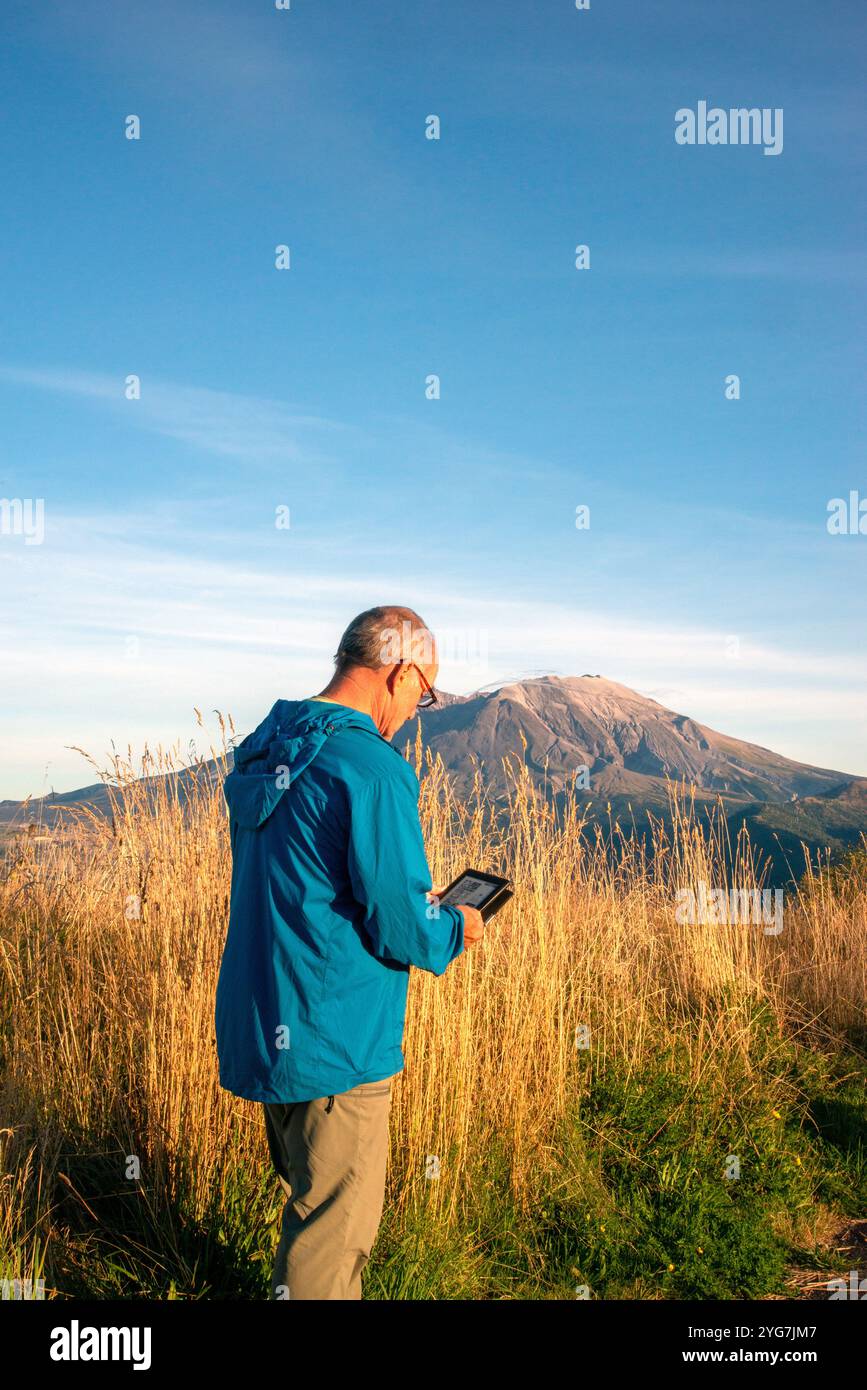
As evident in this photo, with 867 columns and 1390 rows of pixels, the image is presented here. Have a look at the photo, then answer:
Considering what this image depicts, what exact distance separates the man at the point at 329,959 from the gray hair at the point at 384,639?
0.18m

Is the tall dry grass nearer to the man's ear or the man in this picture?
the man

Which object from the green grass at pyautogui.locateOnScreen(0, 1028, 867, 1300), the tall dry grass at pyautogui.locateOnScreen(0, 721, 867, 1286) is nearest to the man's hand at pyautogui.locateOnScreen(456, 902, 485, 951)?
the green grass at pyautogui.locateOnScreen(0, 1028, 867, 1300)

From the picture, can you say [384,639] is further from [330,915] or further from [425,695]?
[330,915]

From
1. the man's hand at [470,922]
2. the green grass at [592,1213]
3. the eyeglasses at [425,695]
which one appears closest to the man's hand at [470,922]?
the man's hand at [470,922]

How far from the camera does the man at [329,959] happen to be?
91.3 inches

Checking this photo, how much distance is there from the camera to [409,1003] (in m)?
4.12

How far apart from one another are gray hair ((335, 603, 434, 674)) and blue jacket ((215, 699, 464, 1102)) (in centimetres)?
19

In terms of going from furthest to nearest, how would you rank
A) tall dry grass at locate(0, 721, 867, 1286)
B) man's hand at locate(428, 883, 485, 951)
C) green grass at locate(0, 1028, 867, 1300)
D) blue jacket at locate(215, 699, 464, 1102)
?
tall dry grass at locate(0, 721, 867, 1286) → green grass at locate(0, 1028, 867, 1300) → man's hand at locate(428, 883, 485, 951) → blue jacket at locate(215, 699, 464, 1102)

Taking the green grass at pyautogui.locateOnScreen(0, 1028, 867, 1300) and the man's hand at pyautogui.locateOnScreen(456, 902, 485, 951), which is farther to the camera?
the green grass at pyautogui.locateOnScreen(0, 1028, 867, 1300)

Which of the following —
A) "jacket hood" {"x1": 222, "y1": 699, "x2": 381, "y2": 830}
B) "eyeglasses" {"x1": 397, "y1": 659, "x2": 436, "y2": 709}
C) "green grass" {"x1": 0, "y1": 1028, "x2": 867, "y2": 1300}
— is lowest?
"green grass" {"x1": 0, "y1": 1028, "x2": 867, "y2": 1300}

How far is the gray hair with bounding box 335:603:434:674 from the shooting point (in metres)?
2.58

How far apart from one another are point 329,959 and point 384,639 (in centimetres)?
80
